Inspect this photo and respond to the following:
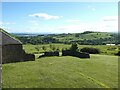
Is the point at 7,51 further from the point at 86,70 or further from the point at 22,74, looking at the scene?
the point at 86,70

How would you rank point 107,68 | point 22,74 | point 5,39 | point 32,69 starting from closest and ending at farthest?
point 22,74, point 32,69, point 107,68, point 5,39

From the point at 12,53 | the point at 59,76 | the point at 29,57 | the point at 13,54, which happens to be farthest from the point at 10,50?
the point at 59,76

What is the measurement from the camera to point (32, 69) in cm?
3956

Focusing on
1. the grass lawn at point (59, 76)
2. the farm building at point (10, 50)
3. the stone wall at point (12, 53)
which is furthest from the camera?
the stone wall at point (12, 53)

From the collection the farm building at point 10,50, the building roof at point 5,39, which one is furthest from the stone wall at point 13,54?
the building roof at point 5,39

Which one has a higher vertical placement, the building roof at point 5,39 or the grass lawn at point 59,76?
the building roof at point 5,39

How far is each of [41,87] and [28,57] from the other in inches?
823

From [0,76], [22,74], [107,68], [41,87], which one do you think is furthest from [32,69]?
[107,68]

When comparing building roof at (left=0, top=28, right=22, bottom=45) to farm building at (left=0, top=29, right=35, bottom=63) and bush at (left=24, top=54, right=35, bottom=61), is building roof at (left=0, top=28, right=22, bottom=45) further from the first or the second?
bush at (left=24, top=54, right=35, bottom=61)

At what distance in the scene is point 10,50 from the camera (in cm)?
4838

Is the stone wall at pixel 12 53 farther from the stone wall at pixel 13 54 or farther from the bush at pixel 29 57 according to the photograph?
the bush at pixel 29 57

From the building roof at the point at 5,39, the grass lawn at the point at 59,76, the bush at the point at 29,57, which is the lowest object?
the grass lawn at the point at 59,76

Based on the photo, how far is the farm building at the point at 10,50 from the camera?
46.8 m

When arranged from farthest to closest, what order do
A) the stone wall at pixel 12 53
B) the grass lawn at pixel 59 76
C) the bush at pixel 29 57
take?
the bush at pixel 29 57 → the stone wall at pixel 12 53 → the grass lawn at pixel 59 76
